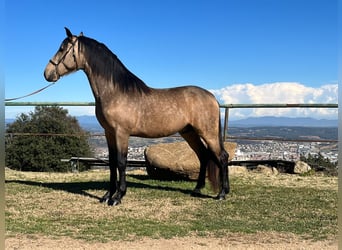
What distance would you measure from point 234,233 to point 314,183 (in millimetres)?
3101

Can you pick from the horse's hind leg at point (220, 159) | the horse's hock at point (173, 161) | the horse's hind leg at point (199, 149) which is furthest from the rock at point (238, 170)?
the horse's hind leg at point (220, 159)

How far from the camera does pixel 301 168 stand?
22.6ft

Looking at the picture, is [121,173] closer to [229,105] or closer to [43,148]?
[229,105]

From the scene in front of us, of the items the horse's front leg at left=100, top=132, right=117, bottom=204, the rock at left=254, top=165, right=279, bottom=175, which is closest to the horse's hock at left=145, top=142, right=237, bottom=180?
the rock at left=254, top=165, right=279, bottom=175

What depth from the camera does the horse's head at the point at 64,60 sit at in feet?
15.0

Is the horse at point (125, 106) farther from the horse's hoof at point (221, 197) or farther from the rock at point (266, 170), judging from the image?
the rock at point (266, 170)

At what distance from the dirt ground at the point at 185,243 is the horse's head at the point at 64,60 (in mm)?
2179

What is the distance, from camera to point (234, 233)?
3.25 m

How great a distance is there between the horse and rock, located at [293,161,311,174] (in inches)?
98.2

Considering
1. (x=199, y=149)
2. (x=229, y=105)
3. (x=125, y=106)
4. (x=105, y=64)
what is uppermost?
(x=105, y=64)

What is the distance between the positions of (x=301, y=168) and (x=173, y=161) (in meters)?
2.53

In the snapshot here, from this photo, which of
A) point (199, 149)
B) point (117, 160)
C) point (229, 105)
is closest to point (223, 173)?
point (199, 149)

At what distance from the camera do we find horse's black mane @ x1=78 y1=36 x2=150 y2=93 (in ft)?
15.1

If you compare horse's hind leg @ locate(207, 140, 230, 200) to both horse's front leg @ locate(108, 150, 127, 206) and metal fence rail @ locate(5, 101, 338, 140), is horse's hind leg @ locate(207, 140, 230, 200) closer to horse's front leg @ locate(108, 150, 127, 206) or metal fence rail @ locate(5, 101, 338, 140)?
horse's front leg @ locate(108, 150, 127, 206)
